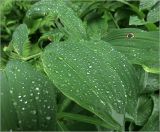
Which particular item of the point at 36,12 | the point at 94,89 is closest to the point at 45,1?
the point at 36,12

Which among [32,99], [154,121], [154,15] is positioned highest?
[154,15]

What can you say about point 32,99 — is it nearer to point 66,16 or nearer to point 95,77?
point 95,77

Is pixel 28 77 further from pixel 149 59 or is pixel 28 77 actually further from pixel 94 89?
pixel 149 59

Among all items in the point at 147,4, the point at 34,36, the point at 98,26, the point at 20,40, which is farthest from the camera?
the point at 34,36

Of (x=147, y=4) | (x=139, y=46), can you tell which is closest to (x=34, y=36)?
(x=147, y=4)

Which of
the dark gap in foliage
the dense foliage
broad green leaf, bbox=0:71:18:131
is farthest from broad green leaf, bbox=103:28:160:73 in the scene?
the dark gap in foliage

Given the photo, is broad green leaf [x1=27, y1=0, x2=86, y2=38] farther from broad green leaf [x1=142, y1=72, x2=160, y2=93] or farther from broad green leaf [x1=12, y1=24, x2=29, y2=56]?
broad green leaf [x1=142, y1=72, x2=160, y2=93]
